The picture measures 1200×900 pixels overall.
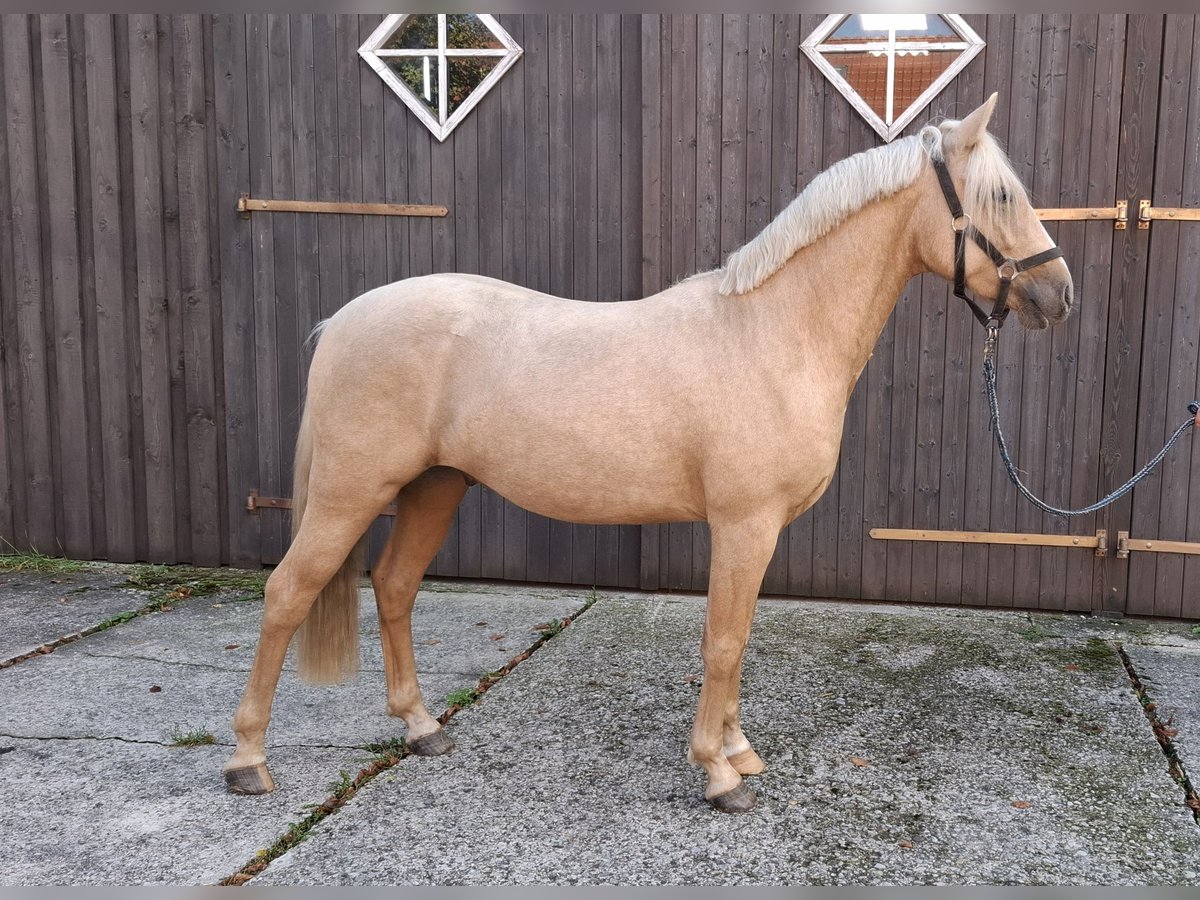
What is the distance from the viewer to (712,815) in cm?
269

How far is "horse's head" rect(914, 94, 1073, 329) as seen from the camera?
8.29 ft

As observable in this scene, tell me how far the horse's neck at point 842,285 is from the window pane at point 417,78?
3010mm

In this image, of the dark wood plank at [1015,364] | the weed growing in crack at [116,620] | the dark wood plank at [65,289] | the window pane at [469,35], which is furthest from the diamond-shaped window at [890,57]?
the weed growing in crack at [116,620]

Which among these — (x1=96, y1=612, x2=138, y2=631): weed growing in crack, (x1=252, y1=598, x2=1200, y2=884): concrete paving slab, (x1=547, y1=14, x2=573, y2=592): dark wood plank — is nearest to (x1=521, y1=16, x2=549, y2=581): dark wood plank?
(x1=547, y1=14, x2=573, y2=592): dark wood plank

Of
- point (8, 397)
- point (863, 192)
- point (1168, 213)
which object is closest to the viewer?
point (863, 192)

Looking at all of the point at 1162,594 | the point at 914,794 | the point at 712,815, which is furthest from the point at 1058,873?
the point at 1162,594

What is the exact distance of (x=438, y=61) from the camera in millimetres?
5008

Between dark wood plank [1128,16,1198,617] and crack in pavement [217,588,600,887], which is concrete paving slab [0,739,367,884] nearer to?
crack in pavement [217,588,600,887]

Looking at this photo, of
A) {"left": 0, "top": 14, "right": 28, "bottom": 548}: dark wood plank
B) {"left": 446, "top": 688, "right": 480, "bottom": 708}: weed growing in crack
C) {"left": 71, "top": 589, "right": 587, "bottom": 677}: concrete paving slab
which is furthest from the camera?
{"left": 0, "top": 14, "right": 28, "bottom": 548}: dark wood plank

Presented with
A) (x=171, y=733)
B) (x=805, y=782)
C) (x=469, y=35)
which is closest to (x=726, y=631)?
(x=805, y=782)

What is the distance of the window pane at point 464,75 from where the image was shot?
498cm

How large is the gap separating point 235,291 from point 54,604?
74.7 inches

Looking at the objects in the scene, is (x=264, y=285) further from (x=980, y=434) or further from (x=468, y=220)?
(x=980, y=434)

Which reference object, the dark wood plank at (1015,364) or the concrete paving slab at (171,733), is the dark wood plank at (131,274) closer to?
the concrete paving slab at (171,733)
